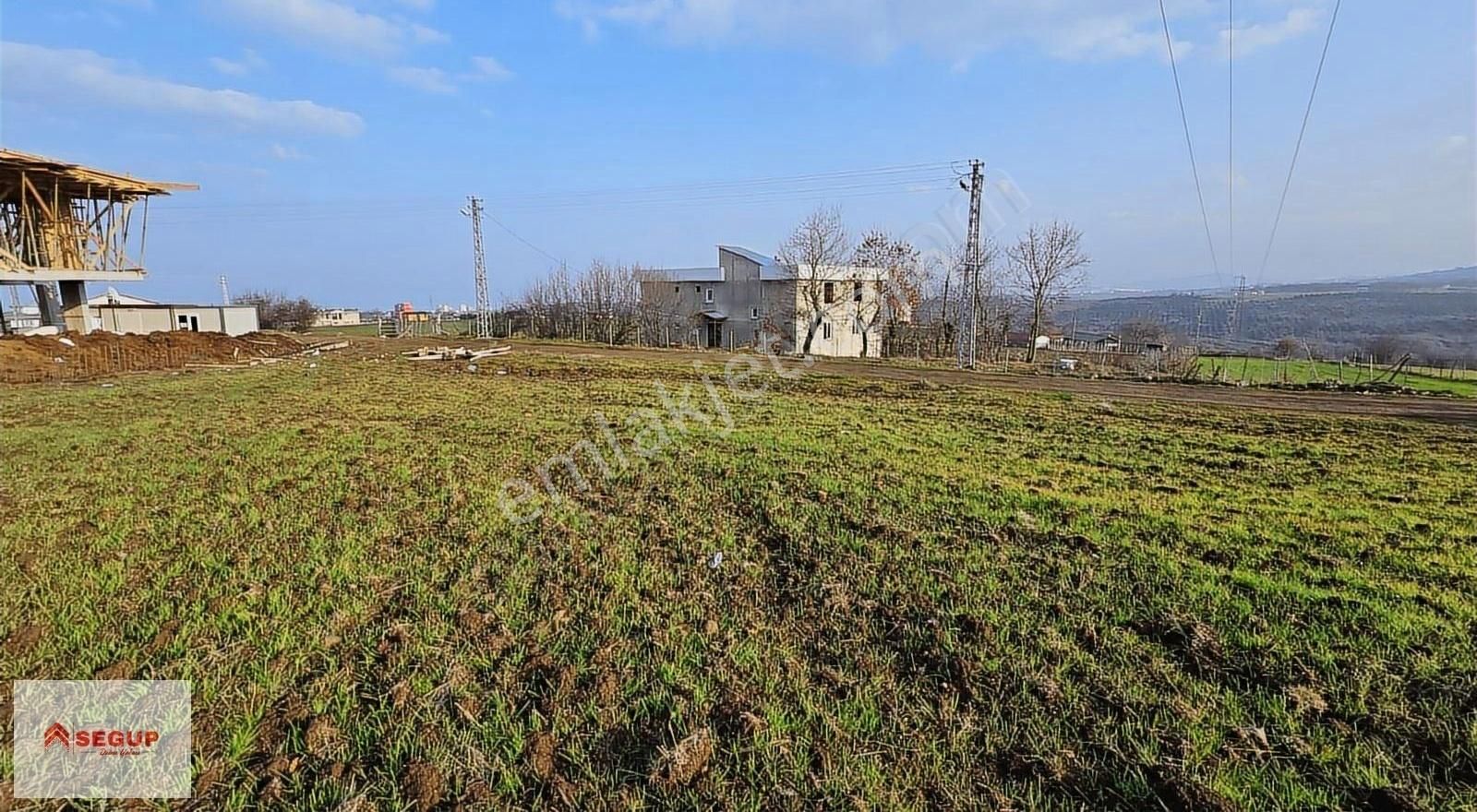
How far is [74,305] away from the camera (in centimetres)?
1853

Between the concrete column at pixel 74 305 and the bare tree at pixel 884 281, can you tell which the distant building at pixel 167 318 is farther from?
the bare tree at pixel 884 281

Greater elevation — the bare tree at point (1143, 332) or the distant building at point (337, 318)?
the distant building at point (337, 318)

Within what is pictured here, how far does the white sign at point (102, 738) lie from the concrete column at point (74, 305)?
23855mm

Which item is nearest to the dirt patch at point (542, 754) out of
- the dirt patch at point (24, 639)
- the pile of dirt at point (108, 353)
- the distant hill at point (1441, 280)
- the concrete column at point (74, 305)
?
the dirt patch at point (24, 639)

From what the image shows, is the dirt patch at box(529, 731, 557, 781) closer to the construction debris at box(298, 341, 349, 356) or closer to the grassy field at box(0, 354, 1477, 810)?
the grassy field at box(0, 354, 1477, 810)

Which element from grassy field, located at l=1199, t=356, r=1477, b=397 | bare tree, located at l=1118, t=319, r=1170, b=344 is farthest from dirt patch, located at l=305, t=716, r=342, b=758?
bare tree, located at l=1118, t=319, r=1170, b=344

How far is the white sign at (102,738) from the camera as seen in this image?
2.02 metres

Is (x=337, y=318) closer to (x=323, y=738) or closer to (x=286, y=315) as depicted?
(x=286, y=315)

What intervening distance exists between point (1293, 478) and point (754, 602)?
5.85m

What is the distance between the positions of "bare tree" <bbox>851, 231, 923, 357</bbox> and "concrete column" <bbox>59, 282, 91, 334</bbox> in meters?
28.4

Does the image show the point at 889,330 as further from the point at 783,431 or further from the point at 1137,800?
the point at 1137,800

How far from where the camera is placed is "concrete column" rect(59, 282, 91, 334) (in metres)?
18.4

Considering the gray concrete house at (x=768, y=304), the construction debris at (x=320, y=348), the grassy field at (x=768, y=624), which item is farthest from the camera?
the gray concrete house at (x=768, y=304)

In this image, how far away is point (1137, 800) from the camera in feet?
6.33
